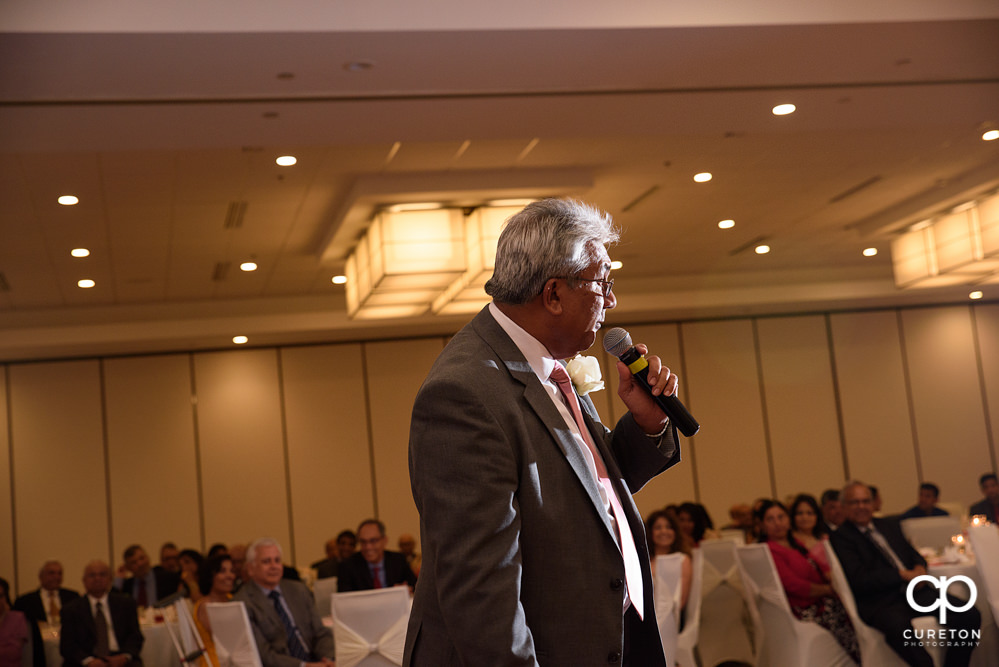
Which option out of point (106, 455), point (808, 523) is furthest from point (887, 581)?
point (106, 455)

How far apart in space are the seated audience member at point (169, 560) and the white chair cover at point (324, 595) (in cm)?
248

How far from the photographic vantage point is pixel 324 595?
8.36m

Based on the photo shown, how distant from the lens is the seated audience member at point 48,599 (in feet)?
28.4

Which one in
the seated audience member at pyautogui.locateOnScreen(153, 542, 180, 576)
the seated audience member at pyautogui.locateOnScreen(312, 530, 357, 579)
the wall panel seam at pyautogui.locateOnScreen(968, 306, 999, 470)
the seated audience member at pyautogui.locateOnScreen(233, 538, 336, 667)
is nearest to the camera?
the seated audience member at pyautogui.locateOnScreen(233, 538, 336, 667)

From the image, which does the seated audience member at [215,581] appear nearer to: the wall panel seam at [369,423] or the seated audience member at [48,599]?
the seated audience member at [48,599]

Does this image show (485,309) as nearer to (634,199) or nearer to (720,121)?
(720,121)

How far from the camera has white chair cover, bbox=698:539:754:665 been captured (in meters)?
7.20

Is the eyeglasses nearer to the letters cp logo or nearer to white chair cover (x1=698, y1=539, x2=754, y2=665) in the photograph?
the letters cp logo

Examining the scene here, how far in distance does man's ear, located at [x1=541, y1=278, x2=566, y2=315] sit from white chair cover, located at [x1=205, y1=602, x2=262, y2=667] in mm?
4369

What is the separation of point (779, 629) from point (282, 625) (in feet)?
10.3

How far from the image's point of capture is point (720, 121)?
6.48 m

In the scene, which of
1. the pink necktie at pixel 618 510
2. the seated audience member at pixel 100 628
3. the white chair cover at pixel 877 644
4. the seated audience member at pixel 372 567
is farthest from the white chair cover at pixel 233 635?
the pink necktie at pixel 618 510

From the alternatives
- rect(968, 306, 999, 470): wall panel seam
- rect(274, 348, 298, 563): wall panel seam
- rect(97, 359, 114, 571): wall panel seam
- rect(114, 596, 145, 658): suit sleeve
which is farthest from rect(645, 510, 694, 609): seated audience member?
rect(968, 306, 999, 470): wall panel seam

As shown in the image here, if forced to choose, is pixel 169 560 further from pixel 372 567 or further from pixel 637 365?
pixel 637 365
